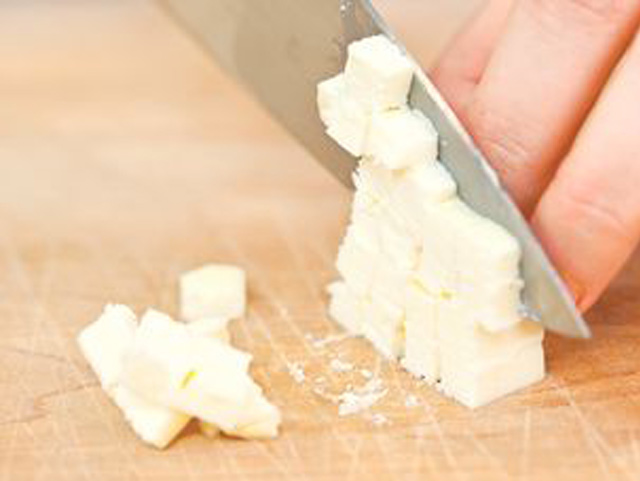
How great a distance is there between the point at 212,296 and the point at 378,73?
0.50 meters

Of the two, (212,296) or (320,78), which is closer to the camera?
(320,78)

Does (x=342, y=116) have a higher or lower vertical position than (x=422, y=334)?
higher

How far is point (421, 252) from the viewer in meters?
2.05

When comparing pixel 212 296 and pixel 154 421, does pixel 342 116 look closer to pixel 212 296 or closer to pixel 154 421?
pixel 212 296

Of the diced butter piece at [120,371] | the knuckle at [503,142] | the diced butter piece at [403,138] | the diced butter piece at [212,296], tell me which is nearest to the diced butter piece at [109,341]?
the diced butter piece at [120,371]

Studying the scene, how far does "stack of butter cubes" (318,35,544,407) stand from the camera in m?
1.93

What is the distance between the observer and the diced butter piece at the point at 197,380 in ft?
6.27

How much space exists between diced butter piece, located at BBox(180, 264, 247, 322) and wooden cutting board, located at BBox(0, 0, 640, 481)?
0.03m

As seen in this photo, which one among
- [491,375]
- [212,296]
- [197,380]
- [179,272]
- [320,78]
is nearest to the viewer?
[197,380]

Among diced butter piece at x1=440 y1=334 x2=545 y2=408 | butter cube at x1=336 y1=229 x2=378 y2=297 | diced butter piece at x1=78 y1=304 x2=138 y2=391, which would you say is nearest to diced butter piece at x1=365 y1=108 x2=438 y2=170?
butter cube at x1=336 y1=229 x2=378 y2=297

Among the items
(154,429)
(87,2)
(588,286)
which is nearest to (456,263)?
(588,286)

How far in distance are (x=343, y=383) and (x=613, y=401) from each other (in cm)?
38

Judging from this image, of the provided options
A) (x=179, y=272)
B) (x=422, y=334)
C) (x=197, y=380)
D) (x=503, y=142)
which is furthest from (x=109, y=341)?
(x=503, y=142)

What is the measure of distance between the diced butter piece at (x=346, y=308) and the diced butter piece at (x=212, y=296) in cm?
15
